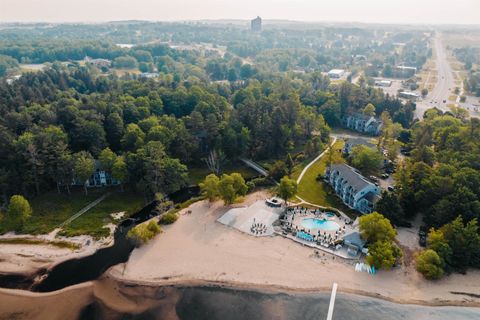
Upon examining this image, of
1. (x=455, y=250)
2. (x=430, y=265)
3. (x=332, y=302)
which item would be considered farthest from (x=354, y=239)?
(x=455, y=250)

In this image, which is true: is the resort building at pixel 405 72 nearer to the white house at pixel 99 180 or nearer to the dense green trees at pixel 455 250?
the dense green trees at pixel 455 250

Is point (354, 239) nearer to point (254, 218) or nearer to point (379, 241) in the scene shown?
point (379, 241)

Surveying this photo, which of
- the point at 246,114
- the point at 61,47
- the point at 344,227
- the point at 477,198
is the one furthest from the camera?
the point at 61,47

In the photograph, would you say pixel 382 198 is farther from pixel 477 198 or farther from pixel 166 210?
pixel 166 210

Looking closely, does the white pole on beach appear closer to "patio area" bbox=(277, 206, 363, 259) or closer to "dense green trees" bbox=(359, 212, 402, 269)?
"patio area" bbox=(277, 206, 363, 259)

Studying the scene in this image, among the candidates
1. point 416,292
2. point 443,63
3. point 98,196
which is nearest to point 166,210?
point 98,196
